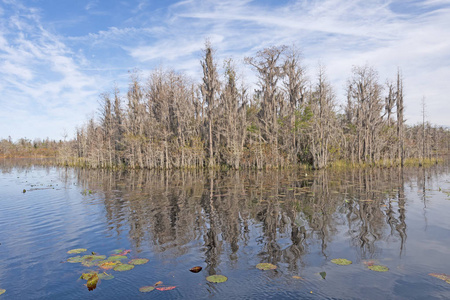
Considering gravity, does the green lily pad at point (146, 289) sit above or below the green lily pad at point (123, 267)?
below

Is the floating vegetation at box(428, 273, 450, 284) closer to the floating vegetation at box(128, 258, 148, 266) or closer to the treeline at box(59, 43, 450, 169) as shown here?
the floating vegetation at box(128, 258, 148, 266)

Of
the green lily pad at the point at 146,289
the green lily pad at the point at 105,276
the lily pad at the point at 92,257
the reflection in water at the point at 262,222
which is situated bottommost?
the green lily pad at the point at 105,276

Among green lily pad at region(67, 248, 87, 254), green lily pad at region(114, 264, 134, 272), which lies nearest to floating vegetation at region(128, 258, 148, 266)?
green lily pad at region(114, 264, 134, 272)

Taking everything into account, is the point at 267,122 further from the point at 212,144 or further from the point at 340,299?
the point at 340,299

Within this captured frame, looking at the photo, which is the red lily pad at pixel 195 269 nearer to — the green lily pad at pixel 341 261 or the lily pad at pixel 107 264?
the lily pad at pixel 107 264

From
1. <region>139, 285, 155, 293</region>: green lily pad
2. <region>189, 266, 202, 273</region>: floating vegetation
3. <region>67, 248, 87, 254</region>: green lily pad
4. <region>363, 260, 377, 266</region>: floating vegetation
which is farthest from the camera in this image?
<region>67, 248, 87, 254</region>: green lily pad

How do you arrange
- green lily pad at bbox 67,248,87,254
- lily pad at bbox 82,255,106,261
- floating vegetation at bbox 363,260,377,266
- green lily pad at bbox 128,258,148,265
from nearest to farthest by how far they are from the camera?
floating vegetation at bbox 363,260,377,266
green lily pad at bbox 128,258,148,265
lily pad at bbox 82,255,106,261
green lily pad at bbox 67,248,87,254

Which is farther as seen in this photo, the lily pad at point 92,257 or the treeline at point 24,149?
the treeline at point 24,149

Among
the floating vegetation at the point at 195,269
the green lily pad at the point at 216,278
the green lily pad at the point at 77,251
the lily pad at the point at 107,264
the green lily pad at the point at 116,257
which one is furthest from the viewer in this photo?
the green lily pad at the point at 77,251

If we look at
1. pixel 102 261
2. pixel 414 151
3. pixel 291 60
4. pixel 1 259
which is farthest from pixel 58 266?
pixel 414 151

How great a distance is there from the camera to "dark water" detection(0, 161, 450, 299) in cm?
583

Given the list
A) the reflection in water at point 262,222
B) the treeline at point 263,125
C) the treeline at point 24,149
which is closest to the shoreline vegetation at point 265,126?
the treeline at point 263,125

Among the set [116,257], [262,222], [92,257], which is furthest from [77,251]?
[262,222]

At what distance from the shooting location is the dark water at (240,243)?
19.1 ft
